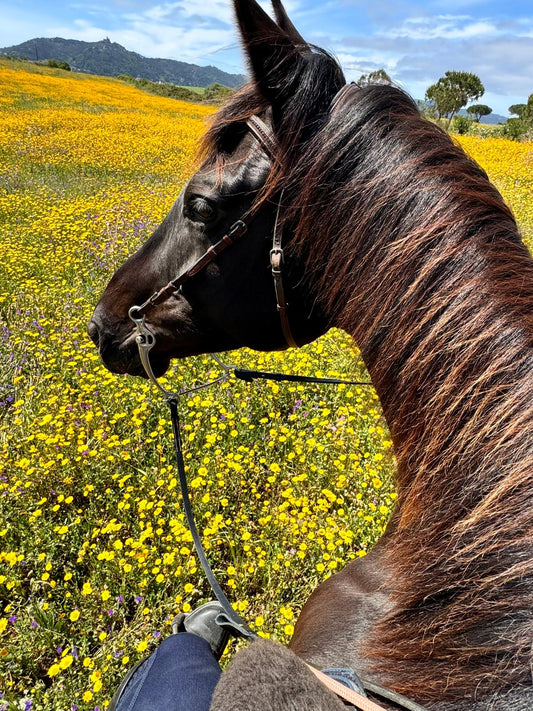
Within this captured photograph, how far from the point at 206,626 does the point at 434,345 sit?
1.55m

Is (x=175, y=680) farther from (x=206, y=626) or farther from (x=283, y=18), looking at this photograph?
(x=283, y=18)

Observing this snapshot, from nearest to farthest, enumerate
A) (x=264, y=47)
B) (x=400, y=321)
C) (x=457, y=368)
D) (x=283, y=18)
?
(x=457, y=368) → (x=400, y=321) → (x=264, y=47) → (x=283, y=18)

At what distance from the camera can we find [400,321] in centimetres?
104

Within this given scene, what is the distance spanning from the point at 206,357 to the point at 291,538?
1912mm

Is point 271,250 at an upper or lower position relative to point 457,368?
upper

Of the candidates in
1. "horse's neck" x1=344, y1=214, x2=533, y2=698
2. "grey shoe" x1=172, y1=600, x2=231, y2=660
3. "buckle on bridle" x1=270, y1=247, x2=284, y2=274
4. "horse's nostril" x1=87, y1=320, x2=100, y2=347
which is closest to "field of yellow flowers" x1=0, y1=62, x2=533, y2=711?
"grey shoe" x1=172, y1=600, x2=231, y2=660

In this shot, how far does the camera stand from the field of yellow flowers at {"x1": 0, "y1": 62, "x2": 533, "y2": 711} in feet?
7.29

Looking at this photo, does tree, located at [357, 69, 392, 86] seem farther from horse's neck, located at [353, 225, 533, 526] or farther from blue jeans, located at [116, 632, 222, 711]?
blue jeans, located at [116, 632, 222, 711]

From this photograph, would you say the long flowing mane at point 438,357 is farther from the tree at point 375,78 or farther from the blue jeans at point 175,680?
the blue jeans at point 175,680

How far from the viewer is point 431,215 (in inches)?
40.8

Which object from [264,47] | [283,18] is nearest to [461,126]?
[283,18]

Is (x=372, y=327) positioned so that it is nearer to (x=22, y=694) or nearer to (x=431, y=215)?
(x=431, y=215)

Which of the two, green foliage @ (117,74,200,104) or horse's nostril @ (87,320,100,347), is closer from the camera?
horse's nostril @ (87,320,100,347)

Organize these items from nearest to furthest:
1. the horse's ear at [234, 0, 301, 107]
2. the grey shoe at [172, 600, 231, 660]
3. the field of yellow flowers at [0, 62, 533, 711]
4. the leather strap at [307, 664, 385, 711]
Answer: the leather strap at [307, 664, 385, 711] → the horse's ear at [234, 0, 301, 107] → the grey shoe at [172, 600, 231, 660] → the field of yellow flowers at [0, 62, 533, 711]
